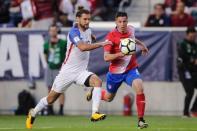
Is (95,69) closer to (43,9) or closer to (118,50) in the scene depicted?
(43,9)

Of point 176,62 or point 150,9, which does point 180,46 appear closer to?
point 176,62

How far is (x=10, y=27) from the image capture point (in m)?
23.1

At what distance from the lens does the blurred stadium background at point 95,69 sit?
21688mm

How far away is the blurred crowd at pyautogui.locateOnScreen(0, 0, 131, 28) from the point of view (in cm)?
2325

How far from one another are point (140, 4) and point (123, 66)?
852cm

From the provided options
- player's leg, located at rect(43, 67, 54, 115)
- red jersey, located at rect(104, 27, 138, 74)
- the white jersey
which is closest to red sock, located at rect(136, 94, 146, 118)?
red jersey, located at rect(104, 27, 138, 74)

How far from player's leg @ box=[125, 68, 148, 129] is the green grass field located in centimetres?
18

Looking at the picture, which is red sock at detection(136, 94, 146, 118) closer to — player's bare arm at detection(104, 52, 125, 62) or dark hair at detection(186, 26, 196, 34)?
player's bare arm at detection(104, 52, 125, 62)

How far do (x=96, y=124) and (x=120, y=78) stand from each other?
1546 mm

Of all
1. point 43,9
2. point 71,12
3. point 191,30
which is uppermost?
point 43,9

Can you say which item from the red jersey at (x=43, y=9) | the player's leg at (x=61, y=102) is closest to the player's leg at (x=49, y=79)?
the player's leg at (x=61, y=102)

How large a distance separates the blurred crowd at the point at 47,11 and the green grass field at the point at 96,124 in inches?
144

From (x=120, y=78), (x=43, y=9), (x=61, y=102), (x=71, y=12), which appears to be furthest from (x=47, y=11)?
(x=120, y=78)

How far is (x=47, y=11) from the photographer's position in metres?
23.4
